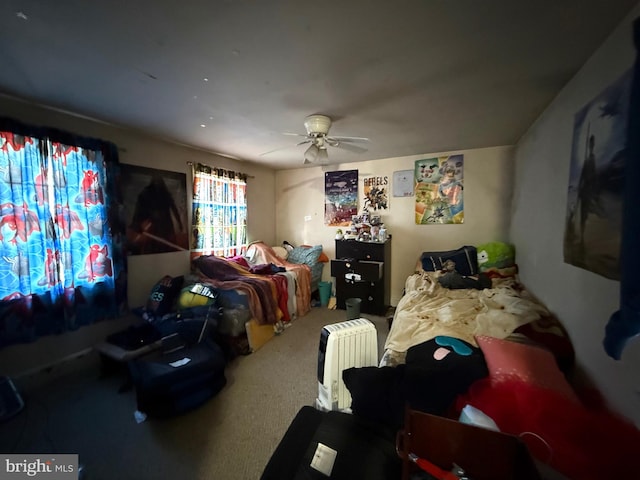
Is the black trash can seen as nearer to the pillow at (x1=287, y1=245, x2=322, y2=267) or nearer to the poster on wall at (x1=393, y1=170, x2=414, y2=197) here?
the pillow at (x1=287, y1=245, x2=322, y2=267)

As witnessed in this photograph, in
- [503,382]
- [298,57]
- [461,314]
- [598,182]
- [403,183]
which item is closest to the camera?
[503,382]

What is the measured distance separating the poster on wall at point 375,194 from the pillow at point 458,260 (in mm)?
1043

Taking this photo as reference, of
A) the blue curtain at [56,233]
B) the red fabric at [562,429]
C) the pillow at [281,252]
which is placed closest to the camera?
the red fabric at [562,429]

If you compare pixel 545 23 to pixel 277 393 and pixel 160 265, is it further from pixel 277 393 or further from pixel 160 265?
pixel 160 265

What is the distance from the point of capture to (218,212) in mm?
3408

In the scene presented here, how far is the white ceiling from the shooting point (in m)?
1.03

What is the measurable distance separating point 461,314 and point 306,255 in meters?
2.56

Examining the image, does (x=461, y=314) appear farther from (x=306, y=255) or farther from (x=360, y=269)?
(x=306, y=255)

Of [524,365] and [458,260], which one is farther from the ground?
[458,260]

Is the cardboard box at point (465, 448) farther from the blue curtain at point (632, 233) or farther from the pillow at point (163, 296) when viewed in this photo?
the pillow at point (163, 296)

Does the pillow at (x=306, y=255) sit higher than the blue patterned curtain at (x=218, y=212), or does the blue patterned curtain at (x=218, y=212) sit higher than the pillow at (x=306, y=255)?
the blue patterned curtain at (x=218, y=212)

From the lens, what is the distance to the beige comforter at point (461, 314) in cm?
151

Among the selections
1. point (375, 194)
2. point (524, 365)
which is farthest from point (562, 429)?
point (375, 194)

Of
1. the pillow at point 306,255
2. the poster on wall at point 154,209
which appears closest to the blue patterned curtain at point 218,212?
the poster on wall at point 154,209
